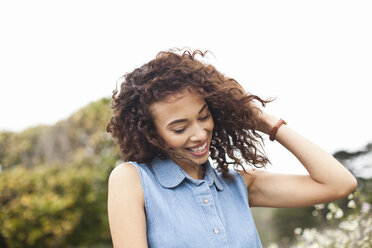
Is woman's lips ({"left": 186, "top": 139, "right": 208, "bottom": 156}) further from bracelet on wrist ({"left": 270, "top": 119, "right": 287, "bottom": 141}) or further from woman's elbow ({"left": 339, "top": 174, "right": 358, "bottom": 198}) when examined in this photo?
woman's elbow ({"left": 339, "top": 174, "right": 358, "bottom": 198})

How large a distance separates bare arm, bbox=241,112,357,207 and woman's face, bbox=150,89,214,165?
39 cm

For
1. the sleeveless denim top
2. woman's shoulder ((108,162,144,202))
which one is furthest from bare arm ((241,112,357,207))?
woman's shoulder ((108,162,144,202))

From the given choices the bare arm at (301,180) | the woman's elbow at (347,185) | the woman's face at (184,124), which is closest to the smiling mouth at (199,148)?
the woman's face at (184,124)

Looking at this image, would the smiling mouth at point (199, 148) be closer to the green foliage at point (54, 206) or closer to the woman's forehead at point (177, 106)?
the woman's forehead at point (177, 106)

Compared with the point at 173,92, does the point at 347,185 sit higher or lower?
lower

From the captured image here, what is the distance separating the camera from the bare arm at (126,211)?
1.38 metres

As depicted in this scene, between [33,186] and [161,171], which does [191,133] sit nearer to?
[161,171]

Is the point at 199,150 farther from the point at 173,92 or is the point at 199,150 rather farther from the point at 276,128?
the point at 276,128

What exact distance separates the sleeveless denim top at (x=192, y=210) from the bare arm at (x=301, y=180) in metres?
0.16

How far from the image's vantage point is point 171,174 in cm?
163

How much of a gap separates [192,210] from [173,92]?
500 millimetres

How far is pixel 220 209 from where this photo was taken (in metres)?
1.62

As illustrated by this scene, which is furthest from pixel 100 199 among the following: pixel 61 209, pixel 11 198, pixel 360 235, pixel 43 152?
pixel 360 235

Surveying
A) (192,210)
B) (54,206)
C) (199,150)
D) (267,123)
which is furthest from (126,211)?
(54,206)
